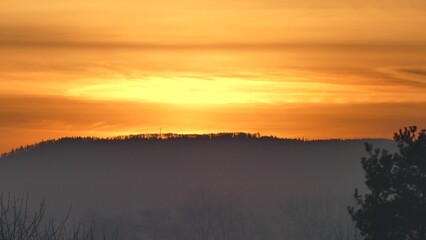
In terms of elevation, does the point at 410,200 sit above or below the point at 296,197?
below

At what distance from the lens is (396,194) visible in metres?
39.8

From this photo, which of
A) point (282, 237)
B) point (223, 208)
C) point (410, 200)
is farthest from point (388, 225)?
point (223, 208)

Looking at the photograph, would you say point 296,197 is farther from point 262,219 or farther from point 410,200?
point 410,200

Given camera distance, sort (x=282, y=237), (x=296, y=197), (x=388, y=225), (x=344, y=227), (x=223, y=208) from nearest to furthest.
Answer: (x=388, y=225) < (x=344, y=227) < (x=282, y=237) < (x=223, y=208) < (x=296, y=197)

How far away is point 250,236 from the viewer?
16075 cm

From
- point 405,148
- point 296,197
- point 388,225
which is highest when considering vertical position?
point 296,197

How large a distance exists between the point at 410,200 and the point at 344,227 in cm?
10424

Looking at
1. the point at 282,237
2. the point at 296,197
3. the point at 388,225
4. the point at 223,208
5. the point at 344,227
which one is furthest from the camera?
the point at 296,197

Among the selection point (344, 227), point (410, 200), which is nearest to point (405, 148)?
point (410, 200)

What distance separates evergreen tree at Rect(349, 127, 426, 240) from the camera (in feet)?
129

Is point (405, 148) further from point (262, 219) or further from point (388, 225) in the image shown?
point (262, 219)

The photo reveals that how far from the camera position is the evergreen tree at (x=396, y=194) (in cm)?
3919

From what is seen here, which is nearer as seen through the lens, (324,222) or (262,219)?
(324,222)

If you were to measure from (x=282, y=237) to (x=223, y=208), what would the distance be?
15.2 metres
